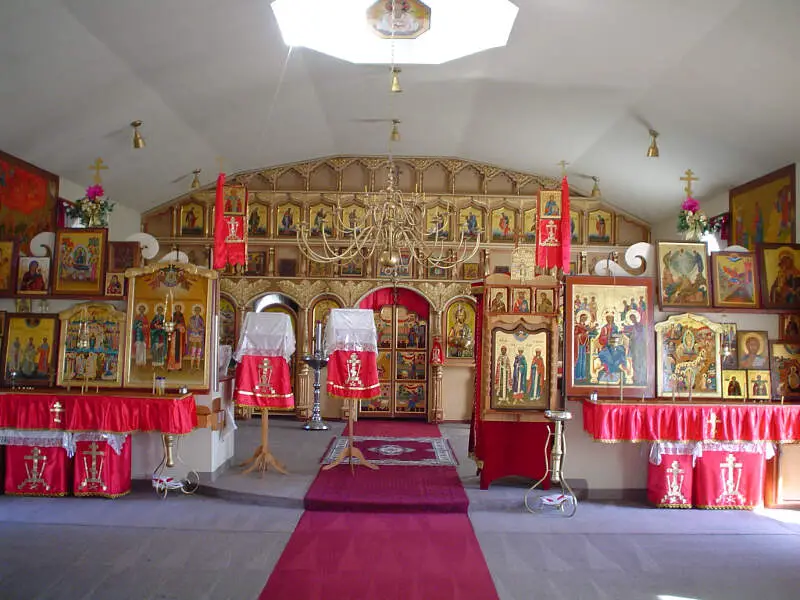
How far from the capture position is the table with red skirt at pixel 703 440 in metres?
5.63

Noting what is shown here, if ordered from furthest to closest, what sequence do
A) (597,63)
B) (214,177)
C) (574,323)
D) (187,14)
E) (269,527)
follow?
(214,177)
(597,63)
(574,323)
(187,14)
(269,527)

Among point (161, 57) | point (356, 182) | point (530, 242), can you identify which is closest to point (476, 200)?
point (530, 242)

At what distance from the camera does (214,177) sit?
10703 millimetres

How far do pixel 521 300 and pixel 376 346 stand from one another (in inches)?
65.4

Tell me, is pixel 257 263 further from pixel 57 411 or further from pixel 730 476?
pixel 730 476

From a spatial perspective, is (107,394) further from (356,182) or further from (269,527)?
(356,182)

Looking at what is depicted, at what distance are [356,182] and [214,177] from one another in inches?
101

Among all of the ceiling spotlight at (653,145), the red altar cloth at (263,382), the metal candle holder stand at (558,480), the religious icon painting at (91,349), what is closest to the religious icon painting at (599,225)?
the ceiling spotlight at (653,145)

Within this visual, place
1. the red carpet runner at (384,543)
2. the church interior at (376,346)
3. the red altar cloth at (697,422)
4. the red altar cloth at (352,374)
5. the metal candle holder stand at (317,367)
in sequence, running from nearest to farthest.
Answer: the red carpet runner at (384,543) < the church interior at (376,346) < the red altar cloth at (697,422) < the red altar cloth at (352,374) < the metal candle holder stand at (317,367)

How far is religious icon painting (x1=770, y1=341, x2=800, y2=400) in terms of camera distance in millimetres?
6094

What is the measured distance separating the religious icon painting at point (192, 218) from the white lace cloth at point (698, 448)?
28.0ft

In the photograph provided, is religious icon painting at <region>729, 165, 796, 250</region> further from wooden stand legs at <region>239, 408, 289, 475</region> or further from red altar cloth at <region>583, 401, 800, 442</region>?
wooden stand legs at <region>239, 408, 289, 475</region>

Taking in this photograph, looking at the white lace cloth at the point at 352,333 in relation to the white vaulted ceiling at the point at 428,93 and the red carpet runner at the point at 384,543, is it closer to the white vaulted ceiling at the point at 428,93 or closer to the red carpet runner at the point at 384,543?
the red carpet runner at the point at 384,543

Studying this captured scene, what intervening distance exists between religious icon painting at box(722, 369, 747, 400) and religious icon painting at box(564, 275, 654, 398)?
77 centimetres
